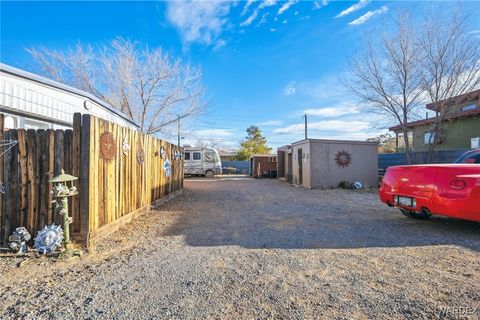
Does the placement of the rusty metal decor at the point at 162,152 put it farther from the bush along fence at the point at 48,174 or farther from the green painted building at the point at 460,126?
the green painted building at the point at 460,126

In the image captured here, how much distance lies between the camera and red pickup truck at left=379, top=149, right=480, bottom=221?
3779 mm

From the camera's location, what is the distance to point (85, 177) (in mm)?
3553

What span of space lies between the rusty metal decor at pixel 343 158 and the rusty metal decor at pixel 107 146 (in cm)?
1094

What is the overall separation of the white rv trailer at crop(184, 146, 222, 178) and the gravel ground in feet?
51.3

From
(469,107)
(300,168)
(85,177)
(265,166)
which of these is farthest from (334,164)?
(85,177)

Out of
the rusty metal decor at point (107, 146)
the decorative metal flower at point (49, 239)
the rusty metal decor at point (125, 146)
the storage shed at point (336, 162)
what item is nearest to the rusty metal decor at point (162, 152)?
the rusty metal decor at point (125, 146)

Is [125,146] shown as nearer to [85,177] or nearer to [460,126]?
[85,177]

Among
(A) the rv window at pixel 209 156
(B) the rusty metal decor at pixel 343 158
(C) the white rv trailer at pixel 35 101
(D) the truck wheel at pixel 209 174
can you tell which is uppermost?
(C) the white rv trailer at pixel 35 101

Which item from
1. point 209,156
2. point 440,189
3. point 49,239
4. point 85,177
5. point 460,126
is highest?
point 460,126

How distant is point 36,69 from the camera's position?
1733 cm

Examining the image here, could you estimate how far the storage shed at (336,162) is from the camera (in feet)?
40.8

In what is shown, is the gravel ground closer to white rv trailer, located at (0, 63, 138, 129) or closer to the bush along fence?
the bush along fence

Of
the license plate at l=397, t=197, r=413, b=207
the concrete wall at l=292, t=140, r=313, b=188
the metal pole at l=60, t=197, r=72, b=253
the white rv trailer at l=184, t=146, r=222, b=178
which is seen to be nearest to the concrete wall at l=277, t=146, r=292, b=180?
the concrete wall at l=292, t=140, r=313, b=188

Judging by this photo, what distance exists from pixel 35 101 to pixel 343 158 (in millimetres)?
12219
